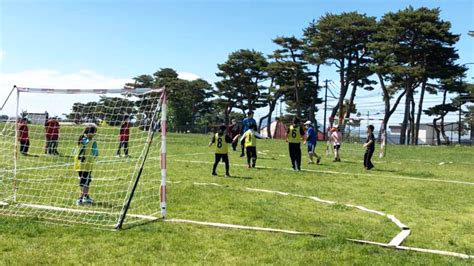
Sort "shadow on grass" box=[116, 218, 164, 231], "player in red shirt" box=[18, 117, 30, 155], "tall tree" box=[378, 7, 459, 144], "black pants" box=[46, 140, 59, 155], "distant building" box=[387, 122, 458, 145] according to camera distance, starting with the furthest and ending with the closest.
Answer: "distant building" box=[387, 122, 458, 145] → "tall tree" box=[378, 7, 459, 144] → "black pants" box=[46, 140, 59, 155] → "player in red shirt" box=[18, 117, 30, 155] → "shadow on grass" box=[116, 218, 164, 231]

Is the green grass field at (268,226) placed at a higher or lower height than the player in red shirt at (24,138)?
lower

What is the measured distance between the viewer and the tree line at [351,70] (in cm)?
4178

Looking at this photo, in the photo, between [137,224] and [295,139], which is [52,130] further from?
[137,224]

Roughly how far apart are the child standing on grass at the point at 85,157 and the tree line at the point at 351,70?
78.1 feet

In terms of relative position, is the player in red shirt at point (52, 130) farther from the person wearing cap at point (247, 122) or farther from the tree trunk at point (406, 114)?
the tree trunk at point (406, 114)

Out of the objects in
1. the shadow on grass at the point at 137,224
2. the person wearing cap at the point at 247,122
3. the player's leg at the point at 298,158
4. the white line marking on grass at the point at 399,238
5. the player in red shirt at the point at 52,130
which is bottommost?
the shadow on grass at the point at 137,224

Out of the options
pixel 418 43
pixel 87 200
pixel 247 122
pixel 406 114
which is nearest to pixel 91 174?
pixel 87 200

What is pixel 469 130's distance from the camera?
52625 millimetres

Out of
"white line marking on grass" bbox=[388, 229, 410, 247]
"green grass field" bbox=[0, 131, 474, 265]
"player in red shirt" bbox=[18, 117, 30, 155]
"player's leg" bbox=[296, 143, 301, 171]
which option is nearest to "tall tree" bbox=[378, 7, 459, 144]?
"player's leg" bbox=[296, 143, 301, 171]

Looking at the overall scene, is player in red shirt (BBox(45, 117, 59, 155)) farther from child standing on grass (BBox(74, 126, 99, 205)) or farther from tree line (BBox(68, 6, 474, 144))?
tree line (BBox(68, 6, 474, 144))

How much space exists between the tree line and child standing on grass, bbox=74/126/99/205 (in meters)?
23.8

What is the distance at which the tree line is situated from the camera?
41.8 meters

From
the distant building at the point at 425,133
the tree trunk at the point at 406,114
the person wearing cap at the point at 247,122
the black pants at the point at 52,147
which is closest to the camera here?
the black pants at the point at 52,147

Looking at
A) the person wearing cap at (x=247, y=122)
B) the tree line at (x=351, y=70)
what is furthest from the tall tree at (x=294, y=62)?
the person wearing cap at (x=247, y=122)
